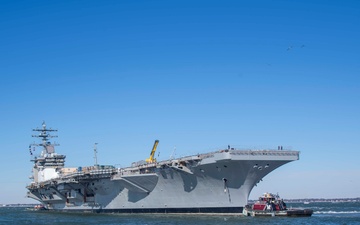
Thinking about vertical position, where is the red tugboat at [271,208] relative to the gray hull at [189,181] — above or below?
below

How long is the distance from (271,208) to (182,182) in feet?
27.5

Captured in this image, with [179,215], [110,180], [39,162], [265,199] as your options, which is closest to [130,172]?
[110,180]

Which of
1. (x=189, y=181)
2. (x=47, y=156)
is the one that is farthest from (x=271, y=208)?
(x=47, y=156)

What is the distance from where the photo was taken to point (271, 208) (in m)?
35.6

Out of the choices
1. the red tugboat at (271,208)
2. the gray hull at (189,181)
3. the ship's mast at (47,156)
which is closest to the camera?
the gray hull at (189,181)

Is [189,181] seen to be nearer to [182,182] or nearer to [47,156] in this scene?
[182,182]

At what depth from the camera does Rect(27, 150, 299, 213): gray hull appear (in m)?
28.7

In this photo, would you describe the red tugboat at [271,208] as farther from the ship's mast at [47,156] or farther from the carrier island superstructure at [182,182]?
the ship's mast at [47,156]

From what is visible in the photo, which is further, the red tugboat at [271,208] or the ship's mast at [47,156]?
the ship's mast at [47,156]

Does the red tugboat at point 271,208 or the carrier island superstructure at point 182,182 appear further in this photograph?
the red tugboat at point 271,208

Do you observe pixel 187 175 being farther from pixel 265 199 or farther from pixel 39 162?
pixel 39 162

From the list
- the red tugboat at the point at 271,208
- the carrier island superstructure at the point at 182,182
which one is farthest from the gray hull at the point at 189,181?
the red tugboat at the point at 271,208

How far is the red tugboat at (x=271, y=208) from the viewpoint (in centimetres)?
3478

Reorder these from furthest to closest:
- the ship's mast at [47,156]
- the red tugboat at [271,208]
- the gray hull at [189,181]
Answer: the ship's mast at [47,156]
the red tugboat at [271,208]
the gray hull at [189,181]
